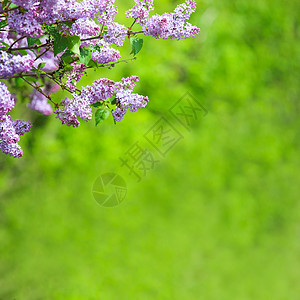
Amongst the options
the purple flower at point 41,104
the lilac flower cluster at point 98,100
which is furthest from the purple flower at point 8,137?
the purple flower at point 41,104

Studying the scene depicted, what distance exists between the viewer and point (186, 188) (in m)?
3.39

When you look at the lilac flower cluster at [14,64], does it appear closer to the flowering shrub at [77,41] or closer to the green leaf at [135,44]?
the flowering shrub at [77,41]

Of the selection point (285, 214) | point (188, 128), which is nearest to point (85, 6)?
point (188, 128)

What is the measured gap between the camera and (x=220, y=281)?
132 inches

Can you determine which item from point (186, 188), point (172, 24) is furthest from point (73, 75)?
point (186, 188)

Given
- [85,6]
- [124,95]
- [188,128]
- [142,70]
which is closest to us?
[85,6]

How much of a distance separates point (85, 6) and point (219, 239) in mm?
2587

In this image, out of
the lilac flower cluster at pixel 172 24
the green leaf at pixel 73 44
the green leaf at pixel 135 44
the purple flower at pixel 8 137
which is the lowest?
the purple flower at pixel 8 137

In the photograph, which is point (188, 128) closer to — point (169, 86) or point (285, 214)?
point (169, 86)

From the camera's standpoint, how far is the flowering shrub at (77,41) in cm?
112

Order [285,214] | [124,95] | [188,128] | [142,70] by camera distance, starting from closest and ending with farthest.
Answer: [124,95]
[142,70]
[188,128]
[285,214]
